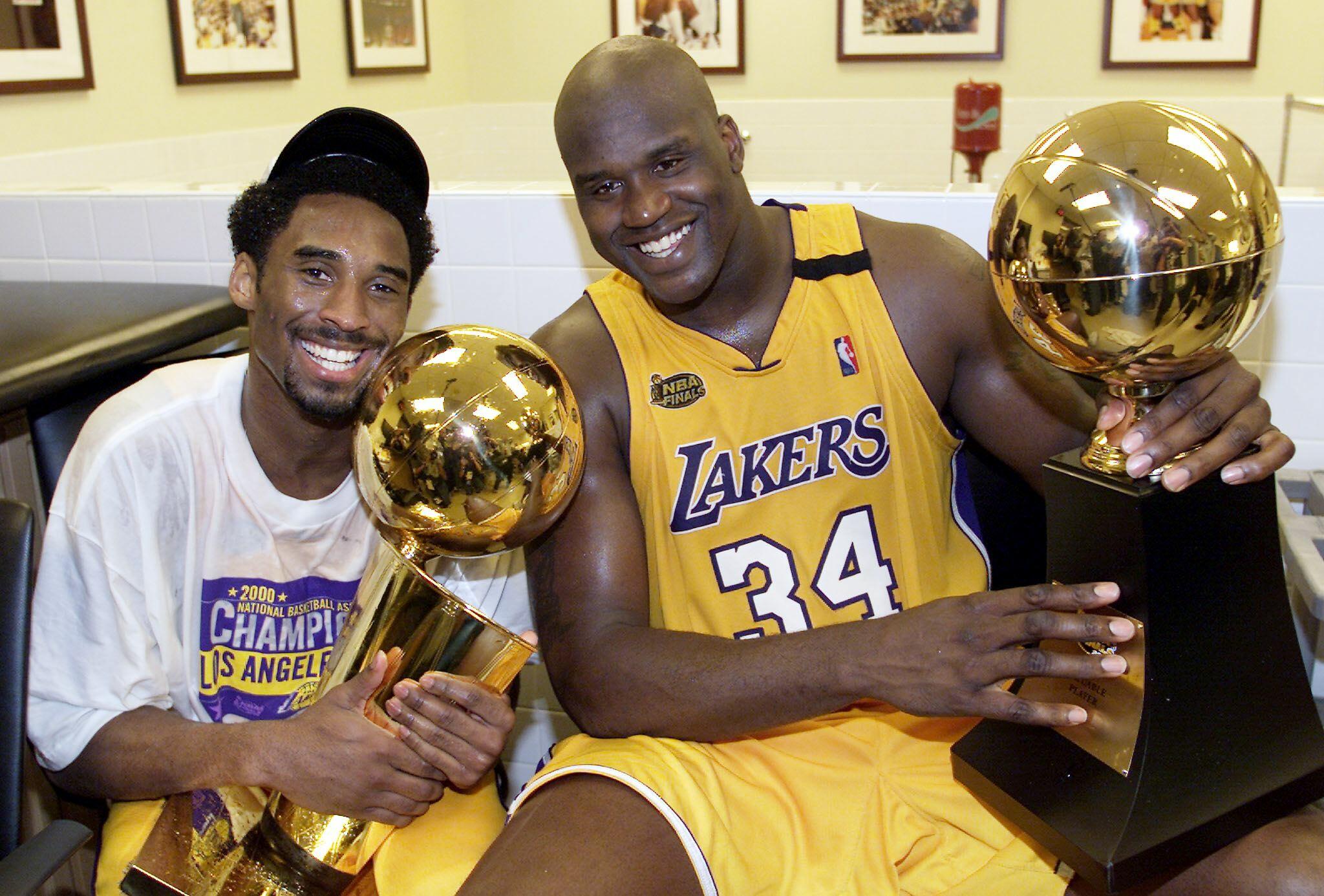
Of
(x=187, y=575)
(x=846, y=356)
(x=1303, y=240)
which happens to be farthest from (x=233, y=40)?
(x=1303, y=240)

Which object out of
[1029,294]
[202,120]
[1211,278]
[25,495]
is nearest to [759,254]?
[1029,294]

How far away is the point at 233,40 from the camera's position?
334 cm

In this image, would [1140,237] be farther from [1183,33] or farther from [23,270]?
[1183,33]

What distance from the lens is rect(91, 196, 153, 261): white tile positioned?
6.72 ft

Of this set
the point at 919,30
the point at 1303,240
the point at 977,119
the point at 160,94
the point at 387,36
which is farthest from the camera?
the point at 919,30

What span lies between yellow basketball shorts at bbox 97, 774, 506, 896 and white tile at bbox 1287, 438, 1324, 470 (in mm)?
1283

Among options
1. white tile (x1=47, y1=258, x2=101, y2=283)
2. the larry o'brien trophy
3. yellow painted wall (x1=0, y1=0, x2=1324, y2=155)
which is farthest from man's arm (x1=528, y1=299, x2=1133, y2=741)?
yellow painted wall (x1=0, y1=0, x2=1324, y2=155)

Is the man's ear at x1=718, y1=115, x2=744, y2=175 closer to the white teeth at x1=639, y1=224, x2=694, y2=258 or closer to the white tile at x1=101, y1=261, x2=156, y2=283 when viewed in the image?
the white teeth at x1=639, y1=224, x2=694, y2=258

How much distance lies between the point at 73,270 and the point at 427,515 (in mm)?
1364

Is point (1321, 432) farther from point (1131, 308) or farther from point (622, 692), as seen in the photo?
point (622, 692)

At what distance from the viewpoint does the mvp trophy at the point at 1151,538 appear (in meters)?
0.90

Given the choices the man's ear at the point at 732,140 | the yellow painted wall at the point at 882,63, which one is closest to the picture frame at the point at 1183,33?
the yellow painted wall at the point at 882,63

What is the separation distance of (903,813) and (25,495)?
1.30 m

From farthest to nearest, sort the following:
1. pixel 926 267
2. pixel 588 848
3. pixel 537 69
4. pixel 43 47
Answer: pixel 537 69, pixel 43 47, pixel 926 267, pixel 588 848
